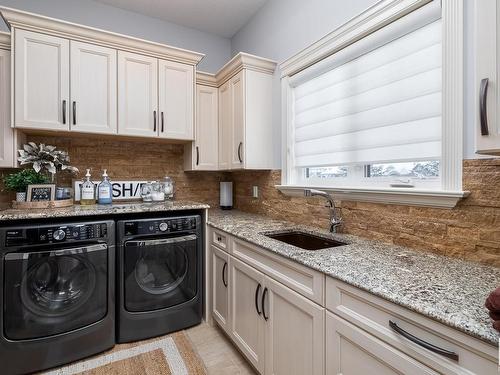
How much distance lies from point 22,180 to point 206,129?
5.26ft

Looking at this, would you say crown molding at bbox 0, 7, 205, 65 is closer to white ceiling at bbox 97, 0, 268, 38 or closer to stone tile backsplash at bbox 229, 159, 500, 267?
white ceiling at bbox 97, 0, 268, 38

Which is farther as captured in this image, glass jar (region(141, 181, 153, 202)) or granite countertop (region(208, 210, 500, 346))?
glass jar (region(141, 181, 153, 202))

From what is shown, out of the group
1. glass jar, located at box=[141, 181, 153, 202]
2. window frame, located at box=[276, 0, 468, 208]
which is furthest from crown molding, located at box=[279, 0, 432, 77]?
glass jar, located at box=[141, 181, 153, 202]

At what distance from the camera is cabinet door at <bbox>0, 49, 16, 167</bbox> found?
79.9 inches

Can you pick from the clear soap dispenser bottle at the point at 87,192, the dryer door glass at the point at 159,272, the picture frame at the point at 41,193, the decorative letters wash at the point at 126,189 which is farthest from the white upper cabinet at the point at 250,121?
the picture frame at the point at 41,193

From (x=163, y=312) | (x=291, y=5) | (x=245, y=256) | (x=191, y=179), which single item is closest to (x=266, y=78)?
(x=291, y=5)

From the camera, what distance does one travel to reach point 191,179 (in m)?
3.06

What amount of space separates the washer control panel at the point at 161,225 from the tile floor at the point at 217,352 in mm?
844

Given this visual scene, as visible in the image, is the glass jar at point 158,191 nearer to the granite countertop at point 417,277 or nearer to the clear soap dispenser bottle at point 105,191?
the clear soap dispenser bottle at point 105,191

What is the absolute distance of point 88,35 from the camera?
7.10 ft

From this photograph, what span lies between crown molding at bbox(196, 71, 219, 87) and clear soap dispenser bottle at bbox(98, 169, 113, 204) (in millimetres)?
1291

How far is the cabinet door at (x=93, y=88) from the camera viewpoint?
7.07 ft

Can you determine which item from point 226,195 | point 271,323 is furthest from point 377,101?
point 226,195

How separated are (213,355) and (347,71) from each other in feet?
7.13
